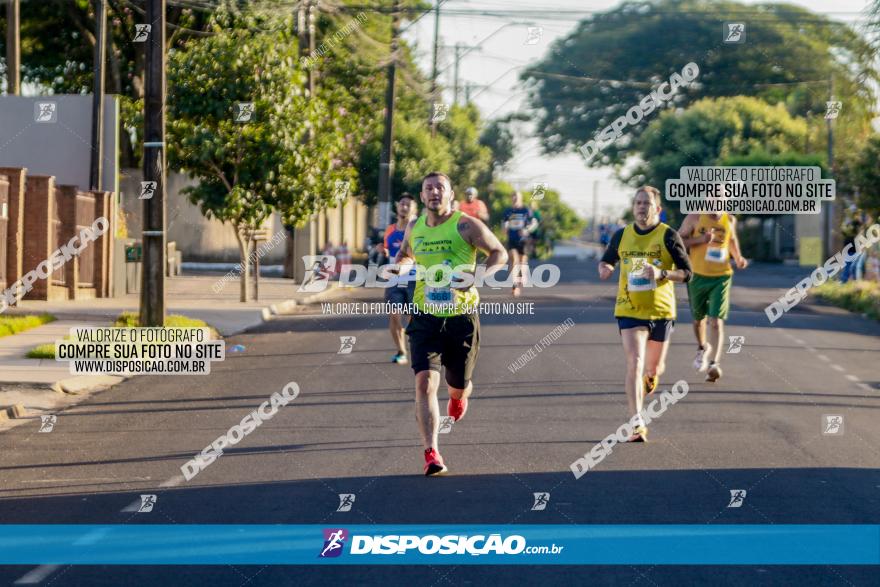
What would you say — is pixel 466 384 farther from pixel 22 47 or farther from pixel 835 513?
pixel 22 47

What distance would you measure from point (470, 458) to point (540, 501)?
1781mm

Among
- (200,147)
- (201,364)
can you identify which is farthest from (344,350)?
(200,147)

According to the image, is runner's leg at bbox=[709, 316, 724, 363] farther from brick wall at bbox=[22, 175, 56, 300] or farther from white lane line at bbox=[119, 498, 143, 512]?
brick wall at bbox=[22, 175, 56, 300]

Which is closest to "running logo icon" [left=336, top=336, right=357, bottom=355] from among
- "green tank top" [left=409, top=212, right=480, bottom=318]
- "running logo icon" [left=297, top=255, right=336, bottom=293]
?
"green tank top" [left=409, top=212, right=480, bottom=318]

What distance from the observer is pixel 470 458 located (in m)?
10.7

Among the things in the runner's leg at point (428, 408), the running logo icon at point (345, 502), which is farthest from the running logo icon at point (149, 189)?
the running logo icon at point (345, 502)

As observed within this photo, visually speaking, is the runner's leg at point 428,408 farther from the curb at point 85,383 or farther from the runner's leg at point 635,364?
the curb at point 85,383

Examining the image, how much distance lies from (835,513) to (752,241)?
53.4 metres

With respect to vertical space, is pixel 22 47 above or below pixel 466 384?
above

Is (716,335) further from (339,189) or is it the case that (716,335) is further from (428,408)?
(339,189)

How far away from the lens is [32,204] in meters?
25.8

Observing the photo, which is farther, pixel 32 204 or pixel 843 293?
pixel 843 293

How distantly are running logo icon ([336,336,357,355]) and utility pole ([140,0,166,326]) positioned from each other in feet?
7.92

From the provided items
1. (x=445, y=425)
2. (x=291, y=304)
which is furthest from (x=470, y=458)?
(x=291, y=304)
